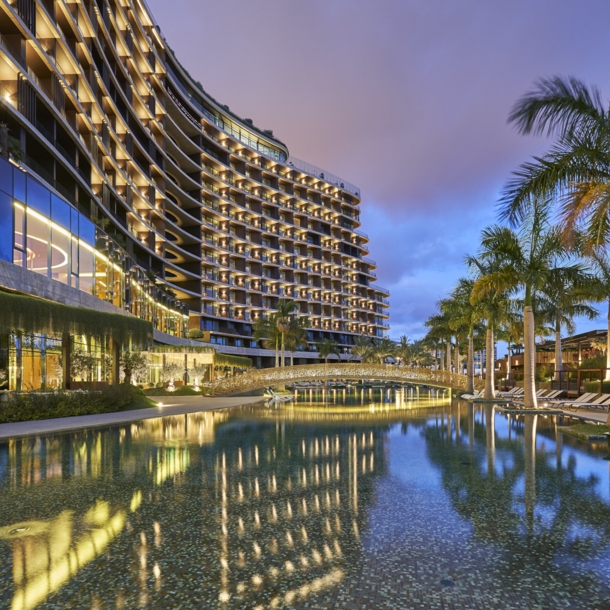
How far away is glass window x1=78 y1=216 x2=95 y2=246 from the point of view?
2980 cm

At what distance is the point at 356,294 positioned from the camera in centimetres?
11569

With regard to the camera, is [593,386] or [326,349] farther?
[326,349]

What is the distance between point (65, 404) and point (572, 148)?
21.7m

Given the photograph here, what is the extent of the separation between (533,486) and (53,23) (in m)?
37.6

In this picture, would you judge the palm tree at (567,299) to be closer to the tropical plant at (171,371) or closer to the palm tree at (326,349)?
the tropical plant at (171,371)

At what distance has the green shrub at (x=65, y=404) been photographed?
2020 cm

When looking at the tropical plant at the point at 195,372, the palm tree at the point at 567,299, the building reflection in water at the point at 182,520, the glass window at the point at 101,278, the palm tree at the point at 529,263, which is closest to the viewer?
the building reflection in water at the point at 182,520

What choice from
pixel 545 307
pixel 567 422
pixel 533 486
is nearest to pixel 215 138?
pixel 545 307

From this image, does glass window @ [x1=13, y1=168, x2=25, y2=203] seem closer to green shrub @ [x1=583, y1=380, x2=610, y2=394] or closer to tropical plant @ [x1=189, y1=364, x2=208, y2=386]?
tropical plant @ [x1=189, y1=364, x2=208, y2=386]

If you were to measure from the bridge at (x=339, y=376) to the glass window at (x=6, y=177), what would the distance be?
81.4 feet

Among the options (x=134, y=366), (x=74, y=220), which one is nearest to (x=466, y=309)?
(x=134, y=366)

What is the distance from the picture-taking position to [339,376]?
4266 centimetres

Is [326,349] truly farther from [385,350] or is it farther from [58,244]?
[58,244]

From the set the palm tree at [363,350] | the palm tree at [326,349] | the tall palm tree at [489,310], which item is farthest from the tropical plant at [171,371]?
the palm tree at [363,350]
